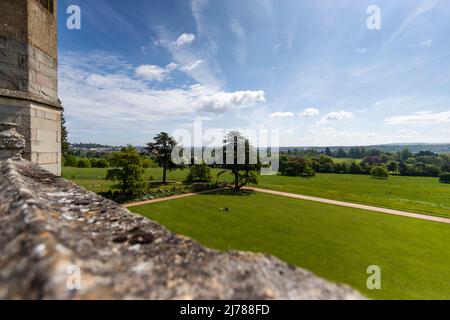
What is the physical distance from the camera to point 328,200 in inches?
1047

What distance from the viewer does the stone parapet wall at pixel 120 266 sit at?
1.12 meters

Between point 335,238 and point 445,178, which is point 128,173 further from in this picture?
point 445,178

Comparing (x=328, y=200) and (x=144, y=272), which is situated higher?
(x=144, y=272)

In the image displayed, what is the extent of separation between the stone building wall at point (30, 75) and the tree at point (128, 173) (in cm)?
1972

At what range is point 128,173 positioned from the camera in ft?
81.5

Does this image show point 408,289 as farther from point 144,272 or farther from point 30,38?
point 30,38

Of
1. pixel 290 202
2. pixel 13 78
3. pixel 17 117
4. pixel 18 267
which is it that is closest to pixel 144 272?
pixel 18 267

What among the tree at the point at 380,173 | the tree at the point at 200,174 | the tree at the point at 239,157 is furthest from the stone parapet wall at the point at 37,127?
the tree at the point at 380,173

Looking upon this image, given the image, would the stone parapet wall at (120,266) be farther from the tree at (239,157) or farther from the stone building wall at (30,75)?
the tree at (239,157)

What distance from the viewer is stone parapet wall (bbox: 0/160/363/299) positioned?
1115mm

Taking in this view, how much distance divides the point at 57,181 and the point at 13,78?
4036mm

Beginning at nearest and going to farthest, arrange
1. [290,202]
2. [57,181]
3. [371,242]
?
[57,181]
[371,242]
[290,202]

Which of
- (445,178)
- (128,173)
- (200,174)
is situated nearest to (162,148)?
(200,174)
